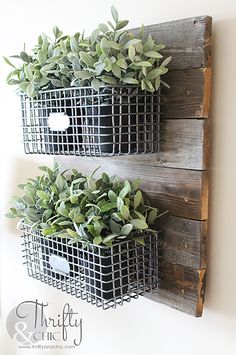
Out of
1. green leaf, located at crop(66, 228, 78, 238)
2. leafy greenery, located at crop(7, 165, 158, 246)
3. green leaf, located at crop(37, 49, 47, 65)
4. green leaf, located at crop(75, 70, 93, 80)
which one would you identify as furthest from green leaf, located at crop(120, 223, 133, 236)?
green leaf, located at crop(37, 49, 47, 65)

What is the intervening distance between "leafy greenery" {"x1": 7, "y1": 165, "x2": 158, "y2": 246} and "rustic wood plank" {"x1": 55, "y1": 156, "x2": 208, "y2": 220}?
0.03 metres

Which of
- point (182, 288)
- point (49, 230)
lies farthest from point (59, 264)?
point (182, 288)

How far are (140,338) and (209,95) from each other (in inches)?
26.4

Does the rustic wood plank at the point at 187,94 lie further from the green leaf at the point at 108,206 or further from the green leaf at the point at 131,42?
the green leaf at the point at 108,206

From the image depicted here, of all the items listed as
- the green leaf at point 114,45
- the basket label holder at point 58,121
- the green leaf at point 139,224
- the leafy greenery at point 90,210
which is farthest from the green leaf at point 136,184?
the green leaf at point 114,45

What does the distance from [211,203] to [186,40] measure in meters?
0.35

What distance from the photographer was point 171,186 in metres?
0.93

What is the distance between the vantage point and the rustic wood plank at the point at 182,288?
2.94 ft

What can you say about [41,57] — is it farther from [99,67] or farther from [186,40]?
[186,40]

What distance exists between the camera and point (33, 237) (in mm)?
1084

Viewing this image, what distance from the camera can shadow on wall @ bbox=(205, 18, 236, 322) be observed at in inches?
32.5

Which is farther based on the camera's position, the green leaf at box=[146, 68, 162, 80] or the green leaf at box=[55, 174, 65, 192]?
the green leaf at box=[55, 174, 65, 192]

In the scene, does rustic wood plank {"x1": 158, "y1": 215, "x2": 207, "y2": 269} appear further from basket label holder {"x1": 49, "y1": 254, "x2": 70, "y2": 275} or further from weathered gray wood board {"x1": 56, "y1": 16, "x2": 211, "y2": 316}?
basket label holder {"x1": 49, "y1": 254, "x2": 70, "y2": 275}

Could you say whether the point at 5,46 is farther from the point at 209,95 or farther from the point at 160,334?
the point at 160,334
